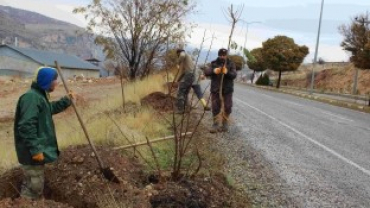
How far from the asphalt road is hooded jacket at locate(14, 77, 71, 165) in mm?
2937

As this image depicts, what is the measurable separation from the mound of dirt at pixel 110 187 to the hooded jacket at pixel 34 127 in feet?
1.67

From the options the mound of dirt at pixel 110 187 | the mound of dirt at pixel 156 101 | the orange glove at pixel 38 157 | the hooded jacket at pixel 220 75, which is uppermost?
the hooded jacket at pixel 220 75

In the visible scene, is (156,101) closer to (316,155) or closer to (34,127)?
(316,155)

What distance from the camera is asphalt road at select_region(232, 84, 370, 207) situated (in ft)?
20.1

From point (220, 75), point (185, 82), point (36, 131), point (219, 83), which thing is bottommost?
point (36, 131)

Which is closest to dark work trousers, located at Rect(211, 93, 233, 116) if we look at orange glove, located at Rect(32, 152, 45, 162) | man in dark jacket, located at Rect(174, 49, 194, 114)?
man in dark jacket, located at Rect(174, 49, 194, 114)

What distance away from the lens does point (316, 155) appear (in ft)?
28.3

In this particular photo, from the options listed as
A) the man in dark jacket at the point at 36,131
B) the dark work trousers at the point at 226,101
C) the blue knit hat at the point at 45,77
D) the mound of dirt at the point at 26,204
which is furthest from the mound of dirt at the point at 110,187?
the dark work trousers at the point at 226,101

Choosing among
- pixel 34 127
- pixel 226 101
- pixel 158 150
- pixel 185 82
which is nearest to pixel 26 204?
pixel 34 127

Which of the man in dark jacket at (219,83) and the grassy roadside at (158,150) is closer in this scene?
the grassy roadside at (158,150)

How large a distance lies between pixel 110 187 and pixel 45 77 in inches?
53.4

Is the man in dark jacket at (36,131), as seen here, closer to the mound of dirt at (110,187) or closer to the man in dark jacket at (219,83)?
the mound of dirt at (110,187)

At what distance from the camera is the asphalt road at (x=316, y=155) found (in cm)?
612

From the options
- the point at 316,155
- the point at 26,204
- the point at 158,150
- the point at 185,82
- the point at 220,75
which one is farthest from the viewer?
the point at 185,82
